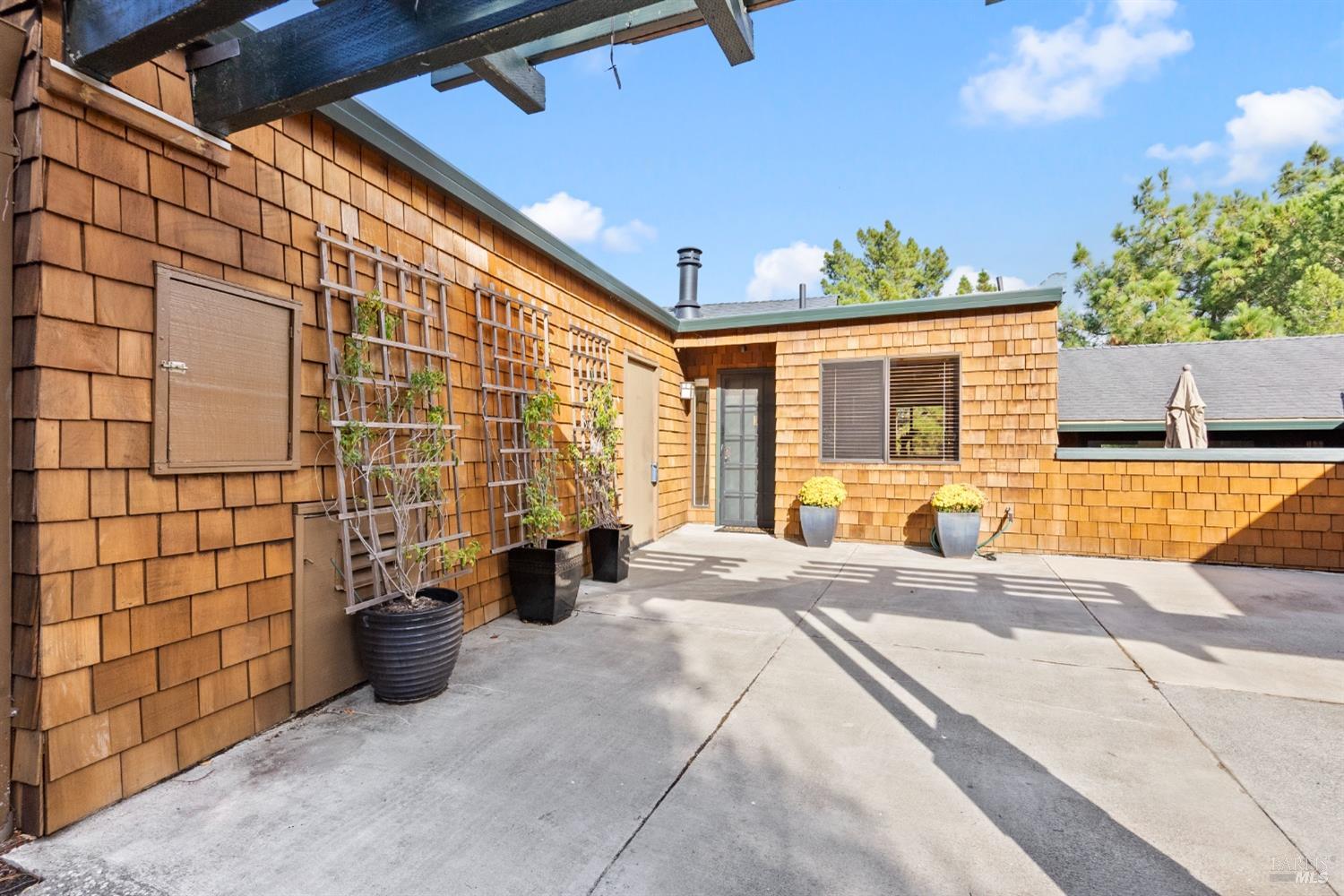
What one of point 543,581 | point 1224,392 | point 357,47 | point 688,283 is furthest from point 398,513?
point 1224,392

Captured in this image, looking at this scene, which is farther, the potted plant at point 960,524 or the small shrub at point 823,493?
the small shrub at point 823,493

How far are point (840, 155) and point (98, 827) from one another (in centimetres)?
1212

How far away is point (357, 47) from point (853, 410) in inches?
243

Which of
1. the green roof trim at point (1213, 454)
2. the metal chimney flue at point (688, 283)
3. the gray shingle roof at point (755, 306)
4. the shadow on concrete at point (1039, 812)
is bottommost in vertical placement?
the shadow on concrete at point (1039, 812)

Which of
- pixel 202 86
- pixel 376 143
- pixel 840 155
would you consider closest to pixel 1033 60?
pixel 840 155

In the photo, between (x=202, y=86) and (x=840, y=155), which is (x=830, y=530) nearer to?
(x=202, y=86)

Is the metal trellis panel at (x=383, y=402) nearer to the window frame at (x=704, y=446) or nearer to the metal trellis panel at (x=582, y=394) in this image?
the metal trellis panel at (x=582, y=394)

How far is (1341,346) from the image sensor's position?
10188 millimetres

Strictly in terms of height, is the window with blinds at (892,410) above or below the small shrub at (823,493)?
above

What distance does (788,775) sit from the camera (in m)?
2.16

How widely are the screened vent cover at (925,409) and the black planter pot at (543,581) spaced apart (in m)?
4.46

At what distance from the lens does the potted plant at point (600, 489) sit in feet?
17.0

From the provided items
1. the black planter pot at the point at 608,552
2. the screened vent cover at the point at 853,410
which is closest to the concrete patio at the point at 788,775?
the black planter pot at the point at 608,552

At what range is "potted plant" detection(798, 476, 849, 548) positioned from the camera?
682cm
